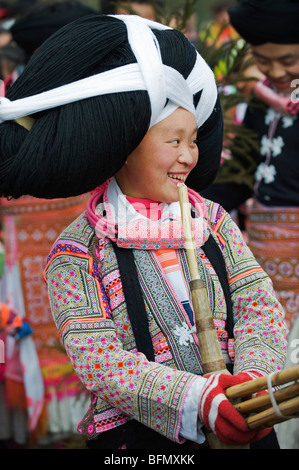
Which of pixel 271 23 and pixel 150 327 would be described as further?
pixel 271 23

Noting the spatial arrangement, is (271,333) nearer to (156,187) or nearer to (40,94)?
(156,187)

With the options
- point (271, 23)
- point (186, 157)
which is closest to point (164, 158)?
point (186, 157)

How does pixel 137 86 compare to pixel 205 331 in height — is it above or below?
above

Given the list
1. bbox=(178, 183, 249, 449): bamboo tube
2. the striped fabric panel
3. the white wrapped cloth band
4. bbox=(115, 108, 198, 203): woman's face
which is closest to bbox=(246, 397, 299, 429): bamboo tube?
bbox=(178, 183, 249, 449): bamboo tube

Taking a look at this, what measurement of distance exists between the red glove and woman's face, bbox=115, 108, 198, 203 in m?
0.56

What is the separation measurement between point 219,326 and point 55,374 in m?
2.40

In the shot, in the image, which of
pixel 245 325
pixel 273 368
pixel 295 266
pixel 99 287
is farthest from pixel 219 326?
pixel 295 266

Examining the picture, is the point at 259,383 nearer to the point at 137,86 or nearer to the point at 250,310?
the point at 250,310

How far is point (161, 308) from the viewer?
205cm

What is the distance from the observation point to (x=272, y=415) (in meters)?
1.72

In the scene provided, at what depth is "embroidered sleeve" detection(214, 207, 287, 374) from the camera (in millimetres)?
1990

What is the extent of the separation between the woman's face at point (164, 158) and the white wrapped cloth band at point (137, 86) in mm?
34

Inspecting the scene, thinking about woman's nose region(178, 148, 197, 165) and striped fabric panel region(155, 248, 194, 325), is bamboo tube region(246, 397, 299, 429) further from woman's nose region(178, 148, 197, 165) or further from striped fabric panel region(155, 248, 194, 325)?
woman's nose region(178, 148, 197, 165)

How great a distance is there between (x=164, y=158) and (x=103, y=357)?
1.78 feet
